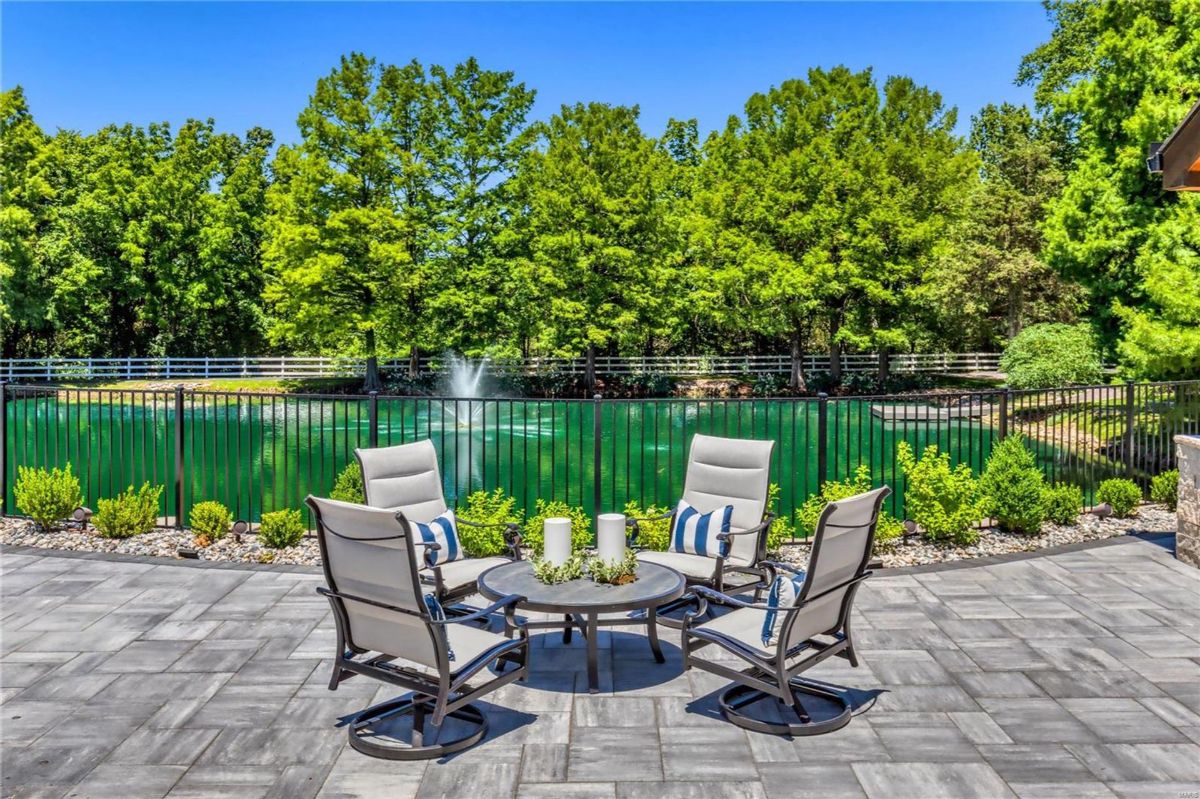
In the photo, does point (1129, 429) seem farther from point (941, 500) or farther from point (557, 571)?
point (557, 571)

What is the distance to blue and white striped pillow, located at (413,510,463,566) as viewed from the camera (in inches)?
203

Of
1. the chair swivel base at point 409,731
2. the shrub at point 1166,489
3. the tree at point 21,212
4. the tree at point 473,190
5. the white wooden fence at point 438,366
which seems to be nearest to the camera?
the chair swivel base at point 409,731

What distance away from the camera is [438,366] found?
A: 105 feet

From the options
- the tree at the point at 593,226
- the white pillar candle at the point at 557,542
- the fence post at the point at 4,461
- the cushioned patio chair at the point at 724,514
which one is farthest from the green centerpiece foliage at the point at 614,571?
the tree at the point at 593,226

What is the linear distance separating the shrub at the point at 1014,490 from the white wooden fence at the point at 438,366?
23986mm

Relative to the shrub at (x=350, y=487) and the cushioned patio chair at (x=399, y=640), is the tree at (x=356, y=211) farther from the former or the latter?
the cushioned patio chair at (x=399, y=640)

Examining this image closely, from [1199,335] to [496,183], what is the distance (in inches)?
911

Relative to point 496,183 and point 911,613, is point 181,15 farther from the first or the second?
point 496,183

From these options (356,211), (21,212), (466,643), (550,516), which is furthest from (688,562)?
(21,212)

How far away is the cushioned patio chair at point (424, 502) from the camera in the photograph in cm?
491

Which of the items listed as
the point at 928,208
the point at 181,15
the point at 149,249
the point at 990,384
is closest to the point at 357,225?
the point at 149,249

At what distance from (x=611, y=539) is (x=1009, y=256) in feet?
82.2

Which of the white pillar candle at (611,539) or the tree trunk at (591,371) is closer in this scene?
the white pillar candle at (611,539)

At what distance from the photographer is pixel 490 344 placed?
96.5 feet
